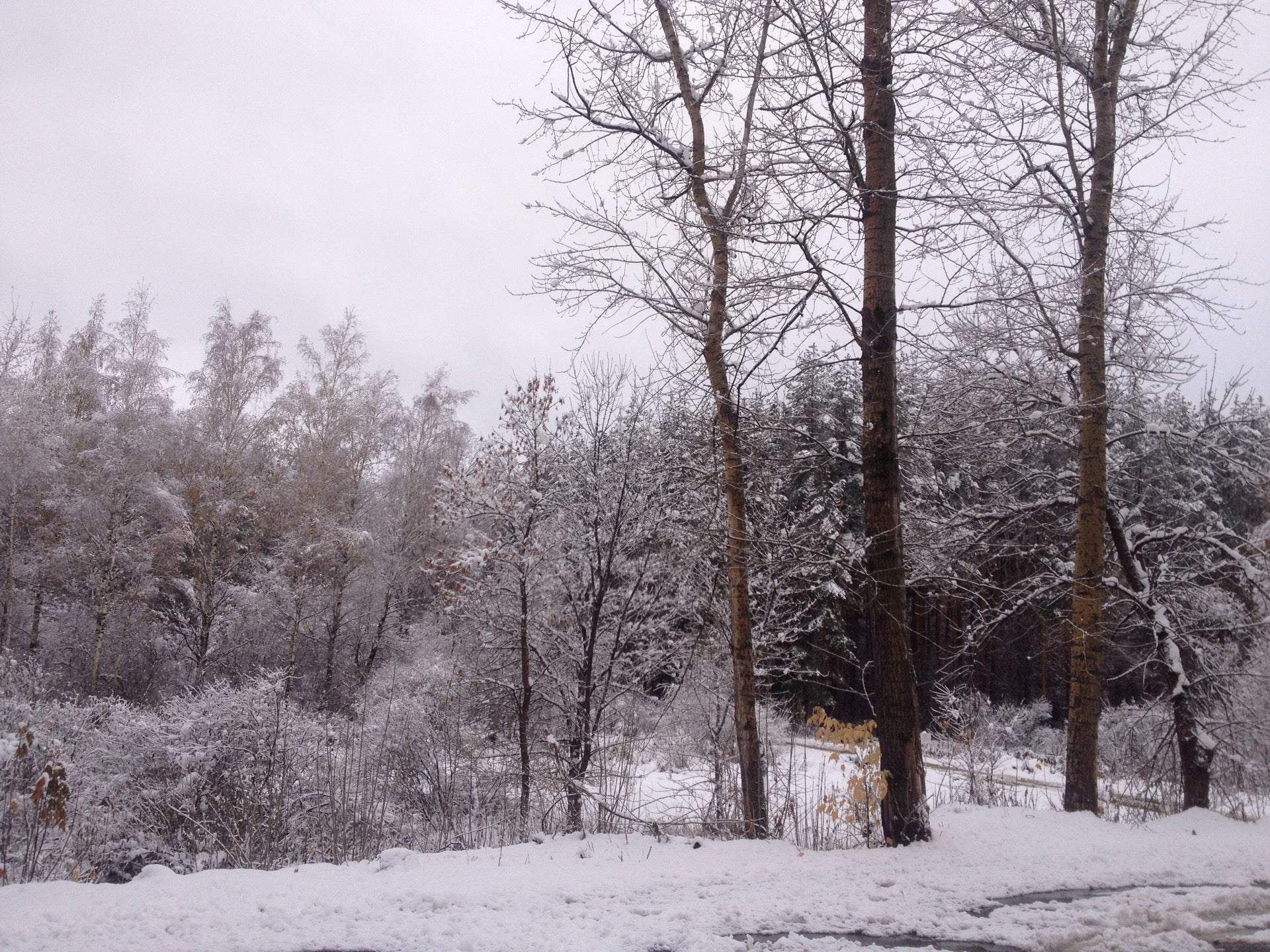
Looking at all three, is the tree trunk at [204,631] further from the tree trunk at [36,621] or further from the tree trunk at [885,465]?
the tree trunk at [885,465]

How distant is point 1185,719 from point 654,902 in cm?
636

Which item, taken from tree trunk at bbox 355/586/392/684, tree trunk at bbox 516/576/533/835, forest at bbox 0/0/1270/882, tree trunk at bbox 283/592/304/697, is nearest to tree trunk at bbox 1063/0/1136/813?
forest at bbox 0/0/1270/882

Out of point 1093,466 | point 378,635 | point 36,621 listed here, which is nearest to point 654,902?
point 1093,466

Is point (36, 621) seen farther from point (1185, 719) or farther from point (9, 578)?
Result: point (1185, 719)

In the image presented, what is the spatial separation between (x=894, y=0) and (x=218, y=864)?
9.75 m

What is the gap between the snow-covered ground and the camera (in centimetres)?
292

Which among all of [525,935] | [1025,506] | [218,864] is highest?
[1025,506]

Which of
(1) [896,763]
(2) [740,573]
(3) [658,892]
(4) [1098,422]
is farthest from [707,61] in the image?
(3) [658,892]

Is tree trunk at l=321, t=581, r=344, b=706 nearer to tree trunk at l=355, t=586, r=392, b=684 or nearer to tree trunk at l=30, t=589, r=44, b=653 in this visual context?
tree trunk at l=355, t=586, r=392, b=684

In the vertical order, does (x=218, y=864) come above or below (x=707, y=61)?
below

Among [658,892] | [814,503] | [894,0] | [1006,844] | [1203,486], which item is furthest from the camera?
[1203,486]

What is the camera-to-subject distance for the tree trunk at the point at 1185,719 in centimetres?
705

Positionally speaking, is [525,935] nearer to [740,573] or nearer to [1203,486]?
[740,573]

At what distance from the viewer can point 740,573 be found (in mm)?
6734
